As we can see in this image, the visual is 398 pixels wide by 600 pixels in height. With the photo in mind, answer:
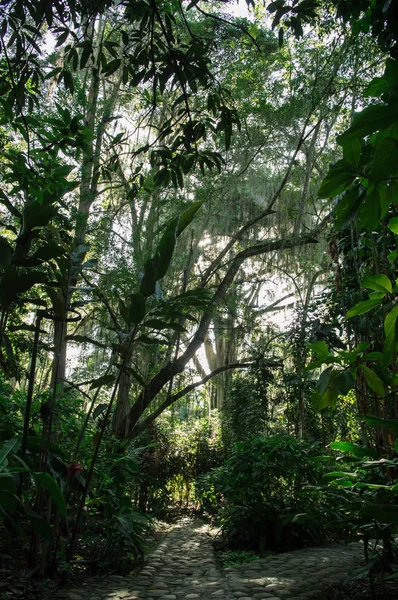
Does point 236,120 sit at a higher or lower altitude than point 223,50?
lower

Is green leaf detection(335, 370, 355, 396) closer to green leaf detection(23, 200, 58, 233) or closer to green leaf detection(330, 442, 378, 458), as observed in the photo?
green leaf detection(330, 442, 378, 458)

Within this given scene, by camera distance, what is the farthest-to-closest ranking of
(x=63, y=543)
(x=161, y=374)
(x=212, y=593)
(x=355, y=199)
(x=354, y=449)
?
(x=161, y=374) < (x=63, y=543) < (x=212, y=593) < (x=354, y=449) < (x=355, y=199)

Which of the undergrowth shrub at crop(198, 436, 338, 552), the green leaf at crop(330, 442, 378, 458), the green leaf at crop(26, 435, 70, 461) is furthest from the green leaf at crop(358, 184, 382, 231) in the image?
the undergrowth shrub at crop(198, 436, 338, 552)

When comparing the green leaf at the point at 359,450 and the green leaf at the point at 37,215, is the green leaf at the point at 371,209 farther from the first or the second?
the green leaf at the point at 37,215

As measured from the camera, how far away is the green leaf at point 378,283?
133cm

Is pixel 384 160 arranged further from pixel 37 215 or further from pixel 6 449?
pixel 37 215

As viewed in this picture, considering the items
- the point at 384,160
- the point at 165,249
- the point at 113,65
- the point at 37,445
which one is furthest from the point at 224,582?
the point at 113,65

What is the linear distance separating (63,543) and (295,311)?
459 cm

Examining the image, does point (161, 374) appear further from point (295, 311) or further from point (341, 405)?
point (341, 405)

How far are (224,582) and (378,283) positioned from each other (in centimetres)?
225

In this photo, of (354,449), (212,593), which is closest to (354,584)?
(212,593)

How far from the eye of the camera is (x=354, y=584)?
7.92 ft

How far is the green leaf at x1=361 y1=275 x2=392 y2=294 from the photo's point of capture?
52.6 inches

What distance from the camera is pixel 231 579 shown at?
2.78 meters
